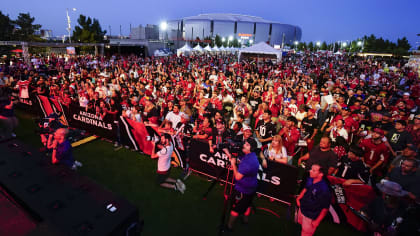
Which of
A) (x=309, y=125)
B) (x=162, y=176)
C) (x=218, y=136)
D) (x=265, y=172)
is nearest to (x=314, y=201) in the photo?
(x=265, y=172)

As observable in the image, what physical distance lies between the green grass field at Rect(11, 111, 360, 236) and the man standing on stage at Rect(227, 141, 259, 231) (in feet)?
2.91

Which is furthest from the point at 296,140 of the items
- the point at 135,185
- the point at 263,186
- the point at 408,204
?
the point at 135,185

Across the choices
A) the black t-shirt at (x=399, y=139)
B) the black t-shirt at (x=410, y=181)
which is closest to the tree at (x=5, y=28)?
the black t-shirt at (x=399, y=139)

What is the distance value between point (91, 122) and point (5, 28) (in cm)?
3832

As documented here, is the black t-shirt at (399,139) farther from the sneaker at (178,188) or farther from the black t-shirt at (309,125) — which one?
the sneaker at (178,188)

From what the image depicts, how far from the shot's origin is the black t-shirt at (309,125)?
697cm

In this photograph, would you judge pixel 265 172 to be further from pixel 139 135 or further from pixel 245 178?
pixel 139 135

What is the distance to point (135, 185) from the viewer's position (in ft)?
19.1

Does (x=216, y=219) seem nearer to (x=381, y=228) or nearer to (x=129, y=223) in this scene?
(x=129, y=223)

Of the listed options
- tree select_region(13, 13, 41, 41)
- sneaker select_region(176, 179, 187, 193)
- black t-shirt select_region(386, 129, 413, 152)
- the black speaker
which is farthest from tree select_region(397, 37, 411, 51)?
tree select_region(13, 13, 41, 41)

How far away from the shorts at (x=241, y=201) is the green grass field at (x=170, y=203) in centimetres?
79

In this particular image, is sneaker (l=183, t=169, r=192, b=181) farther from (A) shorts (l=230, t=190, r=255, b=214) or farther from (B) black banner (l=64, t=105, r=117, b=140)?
(B) black banner (l=64, t=105, r=117, b=140)

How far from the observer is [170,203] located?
5230mm

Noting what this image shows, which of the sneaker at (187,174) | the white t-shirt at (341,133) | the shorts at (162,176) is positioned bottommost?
the sneaker at (187,174)
